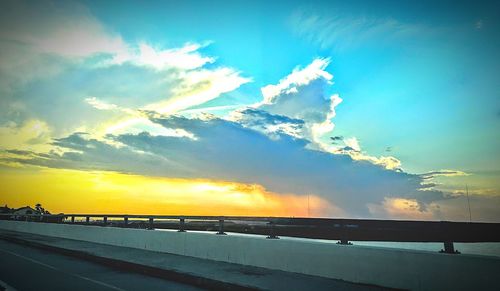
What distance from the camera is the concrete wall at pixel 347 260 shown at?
21.1ft

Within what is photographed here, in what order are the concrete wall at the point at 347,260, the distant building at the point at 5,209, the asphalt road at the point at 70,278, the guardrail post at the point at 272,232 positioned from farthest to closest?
the distant building at the point at 5,209 → the guardrail post at the point at 272,232 → the asphalt road at the point at 70,278 → the concrete wall at the point at 347,260

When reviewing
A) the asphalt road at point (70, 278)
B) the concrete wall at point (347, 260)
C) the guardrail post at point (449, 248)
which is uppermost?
the guardrail post at point (449, 248)

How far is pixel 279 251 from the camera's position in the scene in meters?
10.3

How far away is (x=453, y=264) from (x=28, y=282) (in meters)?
10.1

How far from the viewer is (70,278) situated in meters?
9.99

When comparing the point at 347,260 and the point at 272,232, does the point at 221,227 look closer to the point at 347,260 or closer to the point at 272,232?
the point at 272,232

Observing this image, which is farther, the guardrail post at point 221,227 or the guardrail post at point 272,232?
the guardrail post at point 221,227

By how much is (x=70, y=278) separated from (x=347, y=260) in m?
7.64

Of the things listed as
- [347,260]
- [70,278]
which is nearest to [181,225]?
[70,278]

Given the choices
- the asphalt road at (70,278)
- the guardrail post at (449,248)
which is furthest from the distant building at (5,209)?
the guardrail post at (449,248)

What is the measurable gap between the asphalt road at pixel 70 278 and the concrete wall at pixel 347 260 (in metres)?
2.71

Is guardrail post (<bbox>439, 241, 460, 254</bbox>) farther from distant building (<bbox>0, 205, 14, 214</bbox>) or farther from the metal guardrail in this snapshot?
distant building (<bbox>0, 205, 14, 214</bbox>)

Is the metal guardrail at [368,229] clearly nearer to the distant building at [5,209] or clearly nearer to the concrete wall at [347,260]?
the concrete wall at [347,260]

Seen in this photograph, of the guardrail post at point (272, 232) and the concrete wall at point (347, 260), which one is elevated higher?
the guardrail post at point (272, 232)
